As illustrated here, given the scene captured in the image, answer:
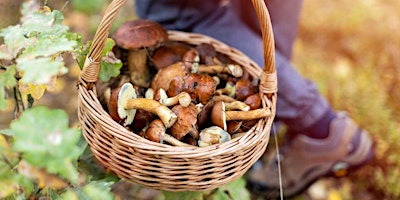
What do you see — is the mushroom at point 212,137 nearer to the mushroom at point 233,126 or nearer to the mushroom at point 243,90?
the mushroom at point 233,126

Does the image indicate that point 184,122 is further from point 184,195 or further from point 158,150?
point 184,195

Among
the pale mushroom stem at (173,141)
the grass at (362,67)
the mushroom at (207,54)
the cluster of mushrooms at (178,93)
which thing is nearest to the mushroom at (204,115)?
the cluster of mushrooms at (178,93)

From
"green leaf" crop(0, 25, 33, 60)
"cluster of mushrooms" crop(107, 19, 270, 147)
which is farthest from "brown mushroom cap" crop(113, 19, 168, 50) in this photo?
"green leaf" crop(0, 25, 33, 60)

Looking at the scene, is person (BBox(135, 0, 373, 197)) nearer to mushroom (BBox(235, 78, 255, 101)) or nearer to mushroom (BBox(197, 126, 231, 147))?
mushroom (BBox(235, 78, 255, 101))

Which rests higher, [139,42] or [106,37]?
[106,37]

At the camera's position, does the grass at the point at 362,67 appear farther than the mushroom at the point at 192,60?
Yes

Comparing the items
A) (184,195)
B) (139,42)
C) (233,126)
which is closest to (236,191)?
(184,195)

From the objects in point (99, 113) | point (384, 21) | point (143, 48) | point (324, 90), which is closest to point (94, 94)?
point (99, 113)
